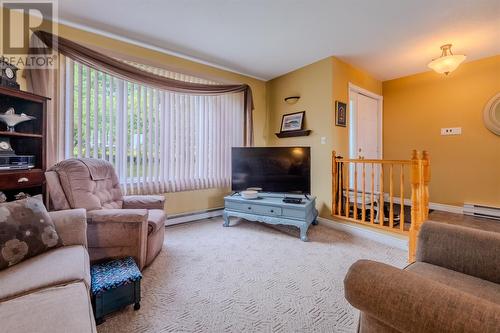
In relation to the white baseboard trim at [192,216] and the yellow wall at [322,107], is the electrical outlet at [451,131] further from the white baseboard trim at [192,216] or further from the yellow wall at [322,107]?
the white baseboard trim at [192,216]

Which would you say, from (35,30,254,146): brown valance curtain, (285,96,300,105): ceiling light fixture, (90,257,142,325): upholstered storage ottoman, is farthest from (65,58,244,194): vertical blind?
(90,257,142,325): upholstered storage ottoman

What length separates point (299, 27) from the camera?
8.39 feet

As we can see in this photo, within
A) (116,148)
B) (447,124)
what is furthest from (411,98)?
(116,148)

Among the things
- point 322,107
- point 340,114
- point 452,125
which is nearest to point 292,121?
point 322,107

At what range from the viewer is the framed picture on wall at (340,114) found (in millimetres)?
3285

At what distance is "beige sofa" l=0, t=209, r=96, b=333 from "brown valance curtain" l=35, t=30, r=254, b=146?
2.08 m

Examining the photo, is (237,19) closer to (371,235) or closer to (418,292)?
(418,292)

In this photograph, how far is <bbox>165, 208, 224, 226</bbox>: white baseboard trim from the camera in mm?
3270

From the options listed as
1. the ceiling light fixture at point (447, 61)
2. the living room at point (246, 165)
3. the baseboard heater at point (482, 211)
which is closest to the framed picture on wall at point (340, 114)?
the living room at point (246, 165)

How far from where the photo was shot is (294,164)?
3191mm

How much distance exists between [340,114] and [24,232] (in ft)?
11.6

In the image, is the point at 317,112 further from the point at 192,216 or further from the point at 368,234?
the point at 192,216

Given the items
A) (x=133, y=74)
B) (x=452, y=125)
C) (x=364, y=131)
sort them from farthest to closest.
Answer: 1. (x=364, y=131)
2. (x=452, y=125)
3. (x=133, y=74)

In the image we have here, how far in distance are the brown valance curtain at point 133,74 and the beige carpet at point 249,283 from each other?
1951 millimetres
